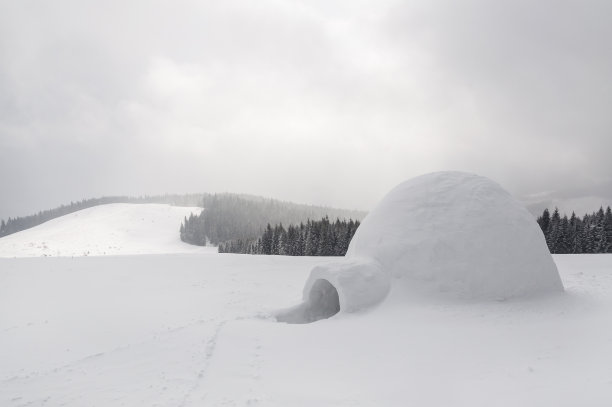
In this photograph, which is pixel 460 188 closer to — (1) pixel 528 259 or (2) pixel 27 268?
(1) pixel 528 259

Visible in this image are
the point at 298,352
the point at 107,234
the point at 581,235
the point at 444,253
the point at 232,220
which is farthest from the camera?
the point at 232,220

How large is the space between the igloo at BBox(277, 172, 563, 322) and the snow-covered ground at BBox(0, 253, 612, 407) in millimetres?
490

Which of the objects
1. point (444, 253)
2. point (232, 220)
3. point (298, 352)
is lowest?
point (298, 352)

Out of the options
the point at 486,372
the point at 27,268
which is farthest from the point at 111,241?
the point at 486,372

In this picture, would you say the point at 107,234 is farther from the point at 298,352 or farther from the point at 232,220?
the point at 298,352

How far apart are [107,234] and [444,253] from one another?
2647 inches

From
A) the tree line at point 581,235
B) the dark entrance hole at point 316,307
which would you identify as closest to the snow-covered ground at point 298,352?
the dark entrance hole at point 316,307

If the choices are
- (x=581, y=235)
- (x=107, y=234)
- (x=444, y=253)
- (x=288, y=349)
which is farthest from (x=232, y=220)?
(x=288, y=349)

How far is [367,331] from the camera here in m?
7.65

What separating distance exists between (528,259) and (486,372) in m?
5.27

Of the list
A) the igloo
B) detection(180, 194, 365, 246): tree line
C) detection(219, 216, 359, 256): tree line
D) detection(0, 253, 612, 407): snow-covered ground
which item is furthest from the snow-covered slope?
the igloo

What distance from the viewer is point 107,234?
206 feet

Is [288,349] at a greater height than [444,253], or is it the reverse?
[444,253]

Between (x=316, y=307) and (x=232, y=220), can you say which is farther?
(x=232, y=220)
